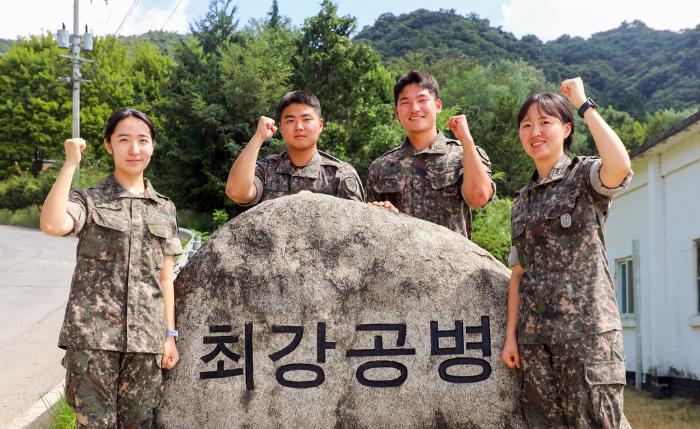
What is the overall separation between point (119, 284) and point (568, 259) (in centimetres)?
189

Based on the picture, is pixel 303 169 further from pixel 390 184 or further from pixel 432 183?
pixel 432 183

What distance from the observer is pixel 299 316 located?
3.31 meters

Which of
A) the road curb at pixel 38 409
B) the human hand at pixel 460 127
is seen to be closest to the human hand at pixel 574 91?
the human hand at pixel 460 127

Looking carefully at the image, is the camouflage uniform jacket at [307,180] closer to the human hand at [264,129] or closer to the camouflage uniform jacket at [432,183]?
the camouflage uniform jacket at [432,183]

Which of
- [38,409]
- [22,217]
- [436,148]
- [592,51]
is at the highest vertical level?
[592,51]

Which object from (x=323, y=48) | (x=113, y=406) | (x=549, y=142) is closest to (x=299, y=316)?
(x=113, y=406)

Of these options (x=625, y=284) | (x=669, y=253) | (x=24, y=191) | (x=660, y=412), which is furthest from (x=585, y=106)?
(x=24, y=191)

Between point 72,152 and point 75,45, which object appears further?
point 75,45

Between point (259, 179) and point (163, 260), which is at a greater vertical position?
point (259, 179)

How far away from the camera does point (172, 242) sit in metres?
3.11

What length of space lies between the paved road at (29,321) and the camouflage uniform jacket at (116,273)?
2069 mm

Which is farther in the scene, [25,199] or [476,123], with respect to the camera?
[25,199]

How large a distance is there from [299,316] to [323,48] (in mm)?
16766

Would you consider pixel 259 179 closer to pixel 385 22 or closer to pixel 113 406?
pixel 113 406
